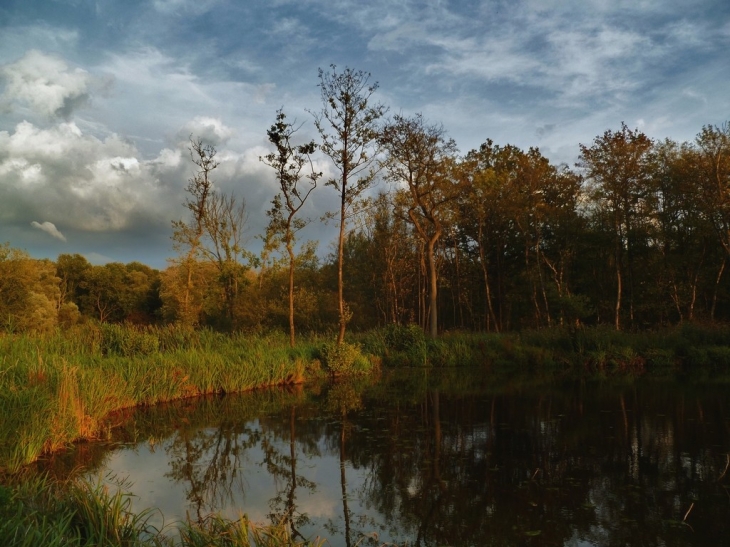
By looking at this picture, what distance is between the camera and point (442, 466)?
8.62 m

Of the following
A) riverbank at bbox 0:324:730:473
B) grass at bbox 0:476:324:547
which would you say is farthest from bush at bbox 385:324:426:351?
grass at bbox 0:476:324:547

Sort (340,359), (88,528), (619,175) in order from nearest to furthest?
(88,528) < (340,359) < (619,175)

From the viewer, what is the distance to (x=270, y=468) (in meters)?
9.04

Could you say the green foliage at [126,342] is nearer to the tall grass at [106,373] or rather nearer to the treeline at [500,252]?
the tall grass at [106,373]

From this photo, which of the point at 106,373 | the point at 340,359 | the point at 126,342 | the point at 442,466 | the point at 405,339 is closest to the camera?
the point at 442,466

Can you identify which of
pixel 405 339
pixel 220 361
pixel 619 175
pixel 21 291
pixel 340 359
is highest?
pixel 619 175

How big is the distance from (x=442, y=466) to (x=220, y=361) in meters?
9.84

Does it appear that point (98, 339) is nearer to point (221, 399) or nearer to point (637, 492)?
point (221, 399)

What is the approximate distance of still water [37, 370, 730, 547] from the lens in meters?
6.33

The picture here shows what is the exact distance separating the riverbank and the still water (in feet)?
2.34

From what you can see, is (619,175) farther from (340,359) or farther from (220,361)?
(220,361)

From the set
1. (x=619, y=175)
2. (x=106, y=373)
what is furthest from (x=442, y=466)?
(x=619, y=175)

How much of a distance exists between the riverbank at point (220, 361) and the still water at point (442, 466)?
0.71m

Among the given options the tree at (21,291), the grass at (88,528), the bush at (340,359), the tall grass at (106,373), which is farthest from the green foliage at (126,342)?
the tree at (21,291)
